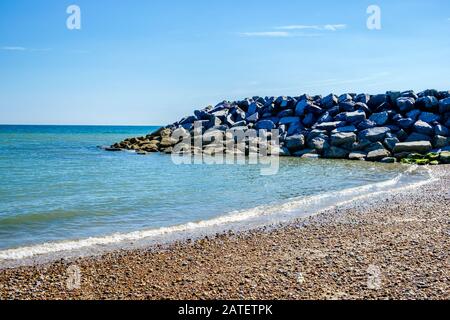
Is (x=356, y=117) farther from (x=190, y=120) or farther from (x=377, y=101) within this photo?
(x=190, y=120)

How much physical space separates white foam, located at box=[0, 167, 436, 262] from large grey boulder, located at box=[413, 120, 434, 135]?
40.6 feet

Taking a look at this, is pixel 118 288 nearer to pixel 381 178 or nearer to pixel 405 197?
pixel 405 197

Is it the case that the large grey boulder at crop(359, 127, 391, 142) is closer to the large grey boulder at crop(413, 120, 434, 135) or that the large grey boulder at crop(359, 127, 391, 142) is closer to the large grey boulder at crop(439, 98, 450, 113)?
the large grey boulder at crop(413, 120, 434, 135)

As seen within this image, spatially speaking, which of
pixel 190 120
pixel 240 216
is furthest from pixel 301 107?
pixel 240 216

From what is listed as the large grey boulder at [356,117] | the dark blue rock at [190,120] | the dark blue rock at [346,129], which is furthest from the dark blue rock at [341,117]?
the dark blue rock at [190,120]

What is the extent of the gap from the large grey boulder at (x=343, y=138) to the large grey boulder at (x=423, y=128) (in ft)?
15.2

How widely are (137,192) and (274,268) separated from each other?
10954 millimetres

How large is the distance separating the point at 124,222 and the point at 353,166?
18630mm

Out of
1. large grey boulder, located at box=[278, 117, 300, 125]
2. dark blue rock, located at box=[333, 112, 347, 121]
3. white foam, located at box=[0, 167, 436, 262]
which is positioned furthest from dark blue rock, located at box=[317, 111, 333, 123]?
white foam, located at box=[0, 167, 436, 262]

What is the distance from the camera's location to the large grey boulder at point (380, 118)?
115ft

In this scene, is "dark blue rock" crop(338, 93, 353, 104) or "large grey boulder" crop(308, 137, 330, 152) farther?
"dark blue rock" crop(338, 93, 353, 104)

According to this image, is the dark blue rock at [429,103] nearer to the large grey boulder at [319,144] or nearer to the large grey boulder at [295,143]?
the large grey boulder at [319,144]

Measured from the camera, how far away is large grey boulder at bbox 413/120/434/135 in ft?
108

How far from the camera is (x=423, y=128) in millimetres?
33219
